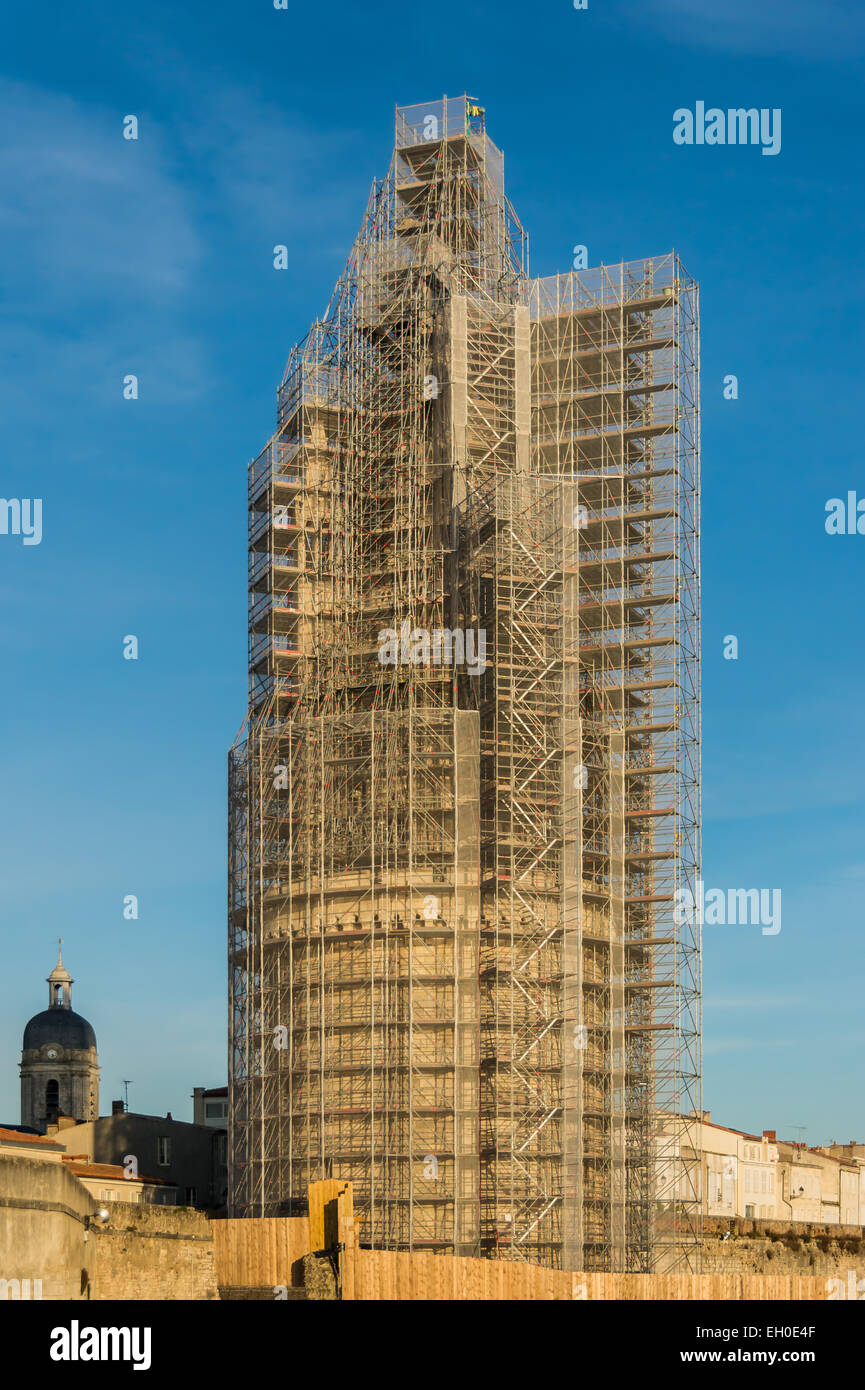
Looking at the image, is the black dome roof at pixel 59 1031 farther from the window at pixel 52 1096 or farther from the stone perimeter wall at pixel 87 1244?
the stone perimeter wall at pixel 87 1244

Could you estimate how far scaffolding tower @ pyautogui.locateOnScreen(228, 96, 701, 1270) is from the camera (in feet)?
199

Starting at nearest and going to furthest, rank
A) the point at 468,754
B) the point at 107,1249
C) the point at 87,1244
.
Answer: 1. the point at 87,1244
2. the point at 107,1249
3. the point at 468,754

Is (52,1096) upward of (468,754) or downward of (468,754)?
downward

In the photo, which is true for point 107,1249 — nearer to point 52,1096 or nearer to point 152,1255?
point 152,1255

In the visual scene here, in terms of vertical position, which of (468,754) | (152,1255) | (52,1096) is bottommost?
(152,1255)

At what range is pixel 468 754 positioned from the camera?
6322 cm

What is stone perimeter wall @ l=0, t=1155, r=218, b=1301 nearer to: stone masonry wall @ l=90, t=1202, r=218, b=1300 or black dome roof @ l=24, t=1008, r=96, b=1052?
stone masonry wall @ l=90, t=1202, r=218, b=1300

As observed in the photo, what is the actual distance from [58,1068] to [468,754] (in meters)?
95.2

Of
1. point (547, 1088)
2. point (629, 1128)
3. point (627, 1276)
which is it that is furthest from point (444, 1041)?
point (627, 1276)

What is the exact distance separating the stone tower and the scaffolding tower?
279 ft

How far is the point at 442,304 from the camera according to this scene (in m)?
69.4

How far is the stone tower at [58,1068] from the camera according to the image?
149 meters

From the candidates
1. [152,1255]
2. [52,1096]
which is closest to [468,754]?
[152,1255]

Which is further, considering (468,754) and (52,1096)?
(52,1096)
